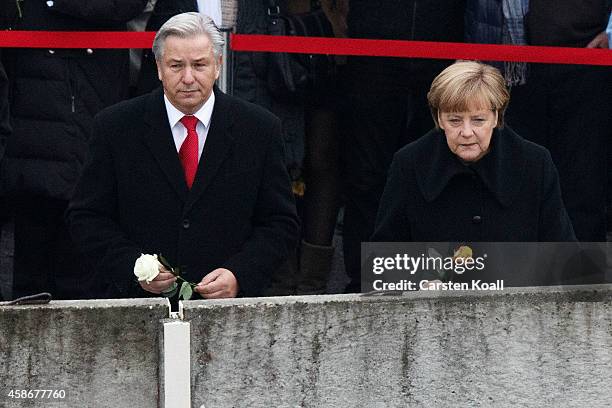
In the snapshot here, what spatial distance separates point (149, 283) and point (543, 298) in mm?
1412

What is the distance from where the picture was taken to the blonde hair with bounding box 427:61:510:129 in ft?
20.3

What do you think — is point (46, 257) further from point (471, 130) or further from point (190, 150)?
point (471, 130)

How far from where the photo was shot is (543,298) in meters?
5.62

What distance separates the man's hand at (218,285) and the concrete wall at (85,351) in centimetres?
46

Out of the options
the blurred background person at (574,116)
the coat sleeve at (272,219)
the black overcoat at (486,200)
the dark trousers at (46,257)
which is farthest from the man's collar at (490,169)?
the dark trousers at (46,257)

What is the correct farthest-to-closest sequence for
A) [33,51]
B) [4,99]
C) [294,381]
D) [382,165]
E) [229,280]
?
[382,165] → [33,51] → [4,99] → [229,280] → [294,381]

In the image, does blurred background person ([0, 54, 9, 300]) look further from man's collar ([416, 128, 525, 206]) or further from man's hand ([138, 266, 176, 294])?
man's collar ([416, 128, 525, 206])


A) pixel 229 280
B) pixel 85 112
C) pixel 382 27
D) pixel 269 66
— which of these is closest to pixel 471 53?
pixel 382 27

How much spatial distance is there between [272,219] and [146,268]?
78cm

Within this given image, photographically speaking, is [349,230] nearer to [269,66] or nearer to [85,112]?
[269,66]

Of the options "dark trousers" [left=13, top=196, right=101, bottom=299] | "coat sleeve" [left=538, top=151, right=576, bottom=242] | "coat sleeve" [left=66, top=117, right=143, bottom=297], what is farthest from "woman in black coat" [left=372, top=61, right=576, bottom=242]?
"dark trousers" [left=13, top=196, right=101, bottom=299]

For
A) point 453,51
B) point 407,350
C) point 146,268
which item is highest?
point 453,51

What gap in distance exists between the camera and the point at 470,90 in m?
6.20

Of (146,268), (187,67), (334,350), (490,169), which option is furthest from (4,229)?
(334,350)
